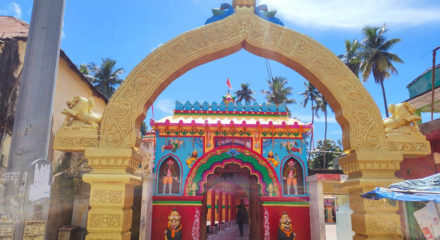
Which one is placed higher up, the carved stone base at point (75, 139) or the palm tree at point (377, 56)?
the palm tree at point (377, 56)

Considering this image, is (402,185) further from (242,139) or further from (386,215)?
(242,139)

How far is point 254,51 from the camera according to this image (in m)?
4.14

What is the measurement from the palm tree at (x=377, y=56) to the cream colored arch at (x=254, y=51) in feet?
71.3

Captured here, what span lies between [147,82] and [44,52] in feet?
3.97

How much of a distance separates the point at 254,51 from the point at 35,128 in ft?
9.45

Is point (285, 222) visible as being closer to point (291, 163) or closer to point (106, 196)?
point (291, 163)

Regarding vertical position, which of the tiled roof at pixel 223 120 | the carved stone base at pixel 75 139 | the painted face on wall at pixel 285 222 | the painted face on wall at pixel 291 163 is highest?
the tiled roof at pixel 223 120

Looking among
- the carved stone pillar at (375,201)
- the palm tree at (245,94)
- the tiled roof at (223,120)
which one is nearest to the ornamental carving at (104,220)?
the carved stone pillar at (375,201)

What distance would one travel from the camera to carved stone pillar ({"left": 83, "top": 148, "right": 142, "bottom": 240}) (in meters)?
3.44

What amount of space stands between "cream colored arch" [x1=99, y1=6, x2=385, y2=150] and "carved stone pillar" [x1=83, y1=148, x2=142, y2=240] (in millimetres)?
152

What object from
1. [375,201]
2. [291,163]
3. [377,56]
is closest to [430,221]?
[375,201]

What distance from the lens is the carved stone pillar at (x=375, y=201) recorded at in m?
3.49

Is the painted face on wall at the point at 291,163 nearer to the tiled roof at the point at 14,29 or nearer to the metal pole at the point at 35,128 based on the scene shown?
the tiled roof at the point at 14,29

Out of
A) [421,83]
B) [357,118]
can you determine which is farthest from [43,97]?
[421,83]
